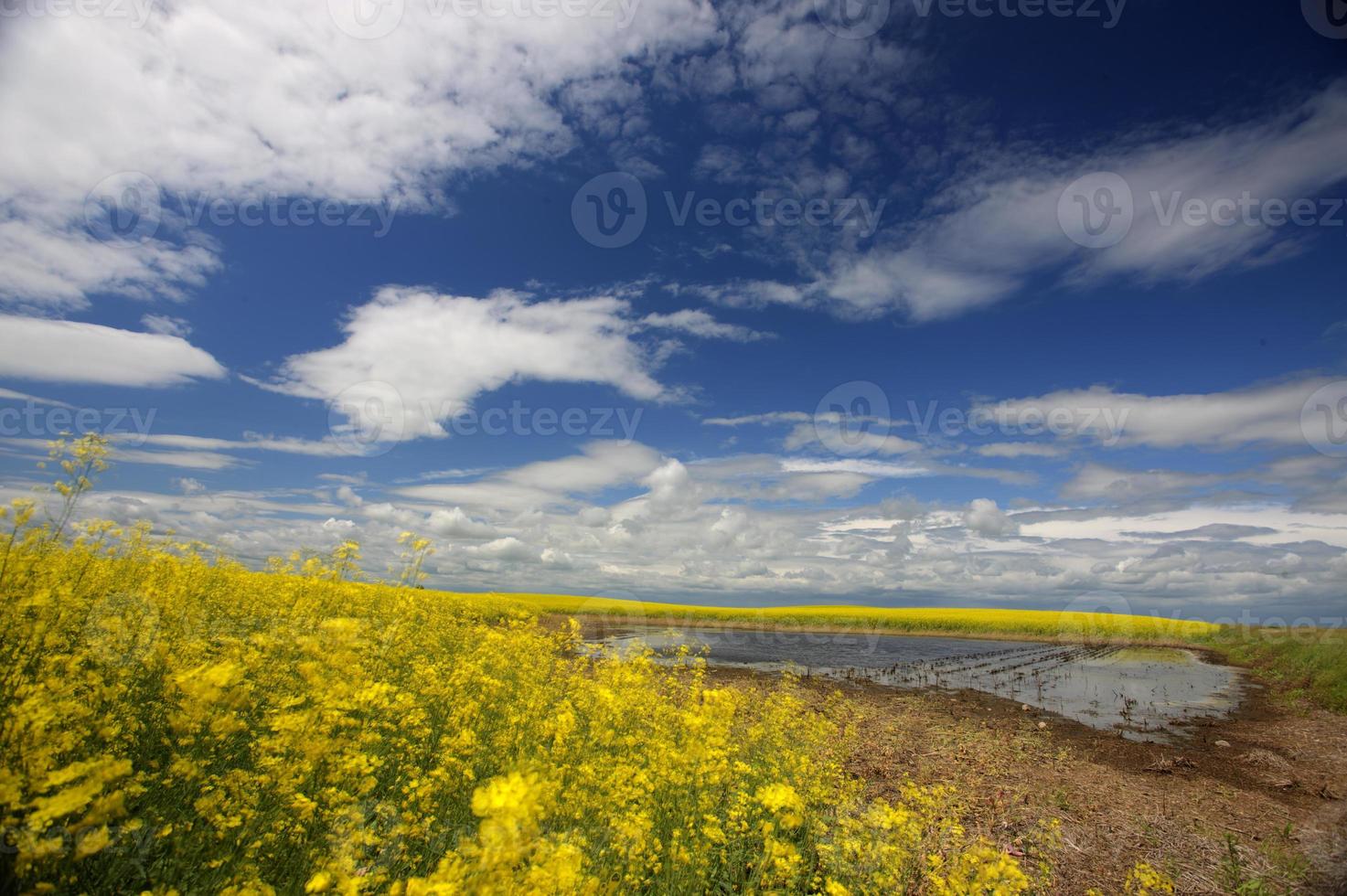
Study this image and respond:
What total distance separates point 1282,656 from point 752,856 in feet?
121

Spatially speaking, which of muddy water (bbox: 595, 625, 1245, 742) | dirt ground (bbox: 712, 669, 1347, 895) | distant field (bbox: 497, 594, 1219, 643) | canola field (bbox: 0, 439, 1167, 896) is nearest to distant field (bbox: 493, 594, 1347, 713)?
distant field (bbox: 497, 594, 1219, 643)

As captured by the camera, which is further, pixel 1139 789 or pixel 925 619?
pixel 925 619

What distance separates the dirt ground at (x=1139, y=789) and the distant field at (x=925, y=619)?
36.8m

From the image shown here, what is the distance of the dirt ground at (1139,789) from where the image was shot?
6363 mm

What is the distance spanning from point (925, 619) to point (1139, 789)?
46.2m

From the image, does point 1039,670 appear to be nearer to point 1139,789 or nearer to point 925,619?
point 1139,789

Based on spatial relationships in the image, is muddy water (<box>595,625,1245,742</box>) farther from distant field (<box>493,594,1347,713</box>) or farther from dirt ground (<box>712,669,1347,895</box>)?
distant field (<box>493,594,1347,713</box>)

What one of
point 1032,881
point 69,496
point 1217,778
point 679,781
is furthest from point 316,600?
point 1217,778

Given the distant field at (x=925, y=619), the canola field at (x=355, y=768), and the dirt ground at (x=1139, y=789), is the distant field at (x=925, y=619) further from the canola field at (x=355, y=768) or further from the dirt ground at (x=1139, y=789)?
the canola field at (x=355, y=768)

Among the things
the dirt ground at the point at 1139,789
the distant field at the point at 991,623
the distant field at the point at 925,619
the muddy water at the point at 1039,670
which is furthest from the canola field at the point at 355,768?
the distant field at the point at 925,619

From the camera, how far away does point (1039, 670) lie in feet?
81.8

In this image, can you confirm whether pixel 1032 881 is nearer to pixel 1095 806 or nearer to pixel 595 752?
pixel 1095 806

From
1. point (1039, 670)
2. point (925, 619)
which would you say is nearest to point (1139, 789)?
point (1039, 670)

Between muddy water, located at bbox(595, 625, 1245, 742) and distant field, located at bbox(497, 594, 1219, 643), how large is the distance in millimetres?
9376
